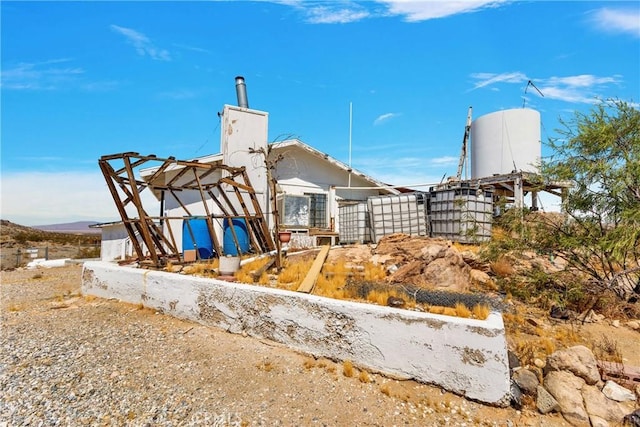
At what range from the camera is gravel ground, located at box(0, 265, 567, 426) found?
3.52 m

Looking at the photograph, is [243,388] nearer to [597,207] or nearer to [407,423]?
[407,423]

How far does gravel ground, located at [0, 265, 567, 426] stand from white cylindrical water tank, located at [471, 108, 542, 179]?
12.8 metres

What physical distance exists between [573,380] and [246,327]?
429cm

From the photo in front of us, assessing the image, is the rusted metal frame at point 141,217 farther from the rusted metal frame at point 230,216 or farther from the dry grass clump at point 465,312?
the dry grass clump at point 465,312

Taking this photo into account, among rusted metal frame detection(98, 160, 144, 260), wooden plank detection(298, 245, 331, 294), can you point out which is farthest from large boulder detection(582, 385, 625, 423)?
rusted metal frame detection(98, 160, 144, 260)

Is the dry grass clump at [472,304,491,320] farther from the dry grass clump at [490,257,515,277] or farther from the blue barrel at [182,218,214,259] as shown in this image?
the blue barrel at [182,218,214,259]

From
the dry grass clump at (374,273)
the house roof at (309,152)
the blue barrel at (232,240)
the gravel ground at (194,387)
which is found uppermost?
the house roof at (309,152)

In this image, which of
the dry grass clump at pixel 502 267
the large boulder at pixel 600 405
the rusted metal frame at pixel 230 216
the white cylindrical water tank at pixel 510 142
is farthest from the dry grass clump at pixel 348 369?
the white cylindrical water tank at pixel 510 142


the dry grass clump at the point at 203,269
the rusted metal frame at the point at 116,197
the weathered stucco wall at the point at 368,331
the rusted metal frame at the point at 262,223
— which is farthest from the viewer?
the rusted metal frame at the point at 262,223

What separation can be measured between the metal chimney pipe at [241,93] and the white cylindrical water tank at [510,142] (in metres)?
10.3

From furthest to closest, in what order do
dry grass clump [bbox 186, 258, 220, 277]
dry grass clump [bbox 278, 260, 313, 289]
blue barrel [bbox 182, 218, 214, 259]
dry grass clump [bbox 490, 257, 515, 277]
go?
blue barrel [bbox 182, 218, 214, 259] → dry grass clump [bbox 490, 257, 515, 277] → dry grass clump [bbox 186, 258, 220, 277] → dry grass clump [bbox 278, 260, 313, 289]

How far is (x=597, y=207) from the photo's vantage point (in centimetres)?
670

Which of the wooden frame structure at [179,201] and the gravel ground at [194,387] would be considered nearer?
the gravel ground at [194,387]

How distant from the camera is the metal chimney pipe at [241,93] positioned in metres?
12.9
